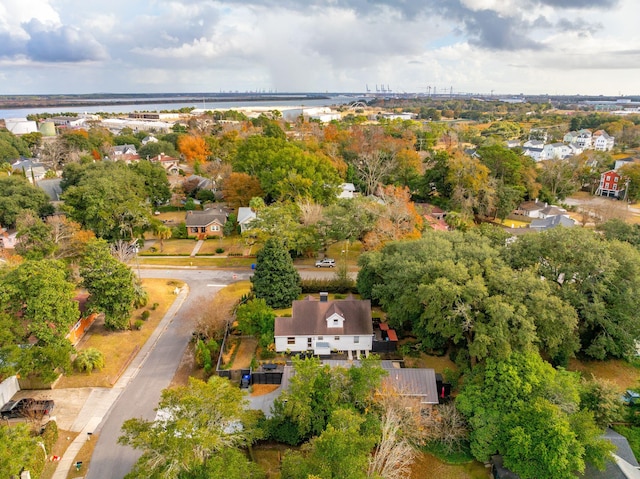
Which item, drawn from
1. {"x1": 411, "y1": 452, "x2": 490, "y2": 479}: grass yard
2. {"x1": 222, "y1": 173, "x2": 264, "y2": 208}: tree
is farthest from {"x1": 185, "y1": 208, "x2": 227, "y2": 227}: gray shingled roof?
{"x1": 411, "y1": 452, "x2": 490, "y2": 479}: grass yard

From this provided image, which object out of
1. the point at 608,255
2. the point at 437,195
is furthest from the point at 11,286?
the point at 437,195

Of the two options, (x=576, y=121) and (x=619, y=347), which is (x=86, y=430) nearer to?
(x=619, y=347)

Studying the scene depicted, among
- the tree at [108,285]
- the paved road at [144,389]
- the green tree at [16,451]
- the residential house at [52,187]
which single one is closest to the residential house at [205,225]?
the paved road at [144,389]

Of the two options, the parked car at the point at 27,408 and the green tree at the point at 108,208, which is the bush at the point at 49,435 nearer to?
the parked car at the point at 27,408

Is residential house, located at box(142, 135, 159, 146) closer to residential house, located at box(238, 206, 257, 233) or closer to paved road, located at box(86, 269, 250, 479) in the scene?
residential house, located at box(238, 206, 257, 233)

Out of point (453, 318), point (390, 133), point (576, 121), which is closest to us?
point (453, 318)

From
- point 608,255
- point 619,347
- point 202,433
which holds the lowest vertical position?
point 619,347

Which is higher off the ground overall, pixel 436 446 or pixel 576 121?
pixel 576 121

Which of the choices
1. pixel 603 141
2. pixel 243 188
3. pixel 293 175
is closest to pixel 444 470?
pixel 293 175
